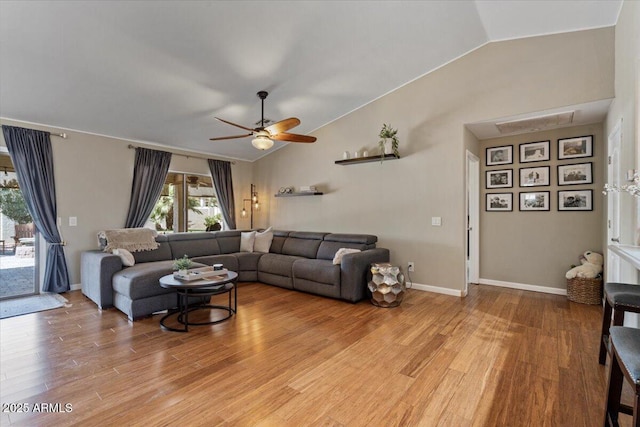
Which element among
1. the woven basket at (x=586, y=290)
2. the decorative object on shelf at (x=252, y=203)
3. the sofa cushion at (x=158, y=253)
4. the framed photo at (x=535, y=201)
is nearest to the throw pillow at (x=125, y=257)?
the sofa cushion at (x=158, y=253)

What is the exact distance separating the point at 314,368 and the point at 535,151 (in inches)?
179

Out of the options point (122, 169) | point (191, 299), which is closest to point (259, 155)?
point (122, 169)

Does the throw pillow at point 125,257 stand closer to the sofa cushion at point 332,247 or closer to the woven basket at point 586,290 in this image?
the sofa cushion at point 332,247

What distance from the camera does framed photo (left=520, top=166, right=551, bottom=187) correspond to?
4.50 m

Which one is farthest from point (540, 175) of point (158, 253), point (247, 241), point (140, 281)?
point (158, 253)

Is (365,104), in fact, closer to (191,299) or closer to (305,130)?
(305,130)

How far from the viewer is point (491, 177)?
4.98 metres

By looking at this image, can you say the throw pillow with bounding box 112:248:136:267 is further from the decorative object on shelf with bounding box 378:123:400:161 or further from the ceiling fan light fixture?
the decorative object on shelf with bounding box 378:123:400:161

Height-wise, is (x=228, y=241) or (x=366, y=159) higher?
(x=366, y=159)

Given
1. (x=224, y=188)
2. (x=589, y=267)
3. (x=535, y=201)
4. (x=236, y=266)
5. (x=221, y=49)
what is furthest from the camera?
(x=224, y=188)

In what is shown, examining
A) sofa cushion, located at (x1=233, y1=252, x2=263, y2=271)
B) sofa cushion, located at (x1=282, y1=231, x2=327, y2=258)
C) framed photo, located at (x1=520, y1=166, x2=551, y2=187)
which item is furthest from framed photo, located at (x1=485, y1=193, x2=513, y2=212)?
sofa cushion, located at (x1=233, y1=252, x2=263, y2=271)

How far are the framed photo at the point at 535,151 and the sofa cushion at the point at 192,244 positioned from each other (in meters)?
5.38

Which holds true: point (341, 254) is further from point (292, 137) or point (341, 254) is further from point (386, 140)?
point (386, 140)

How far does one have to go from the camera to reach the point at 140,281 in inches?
134
